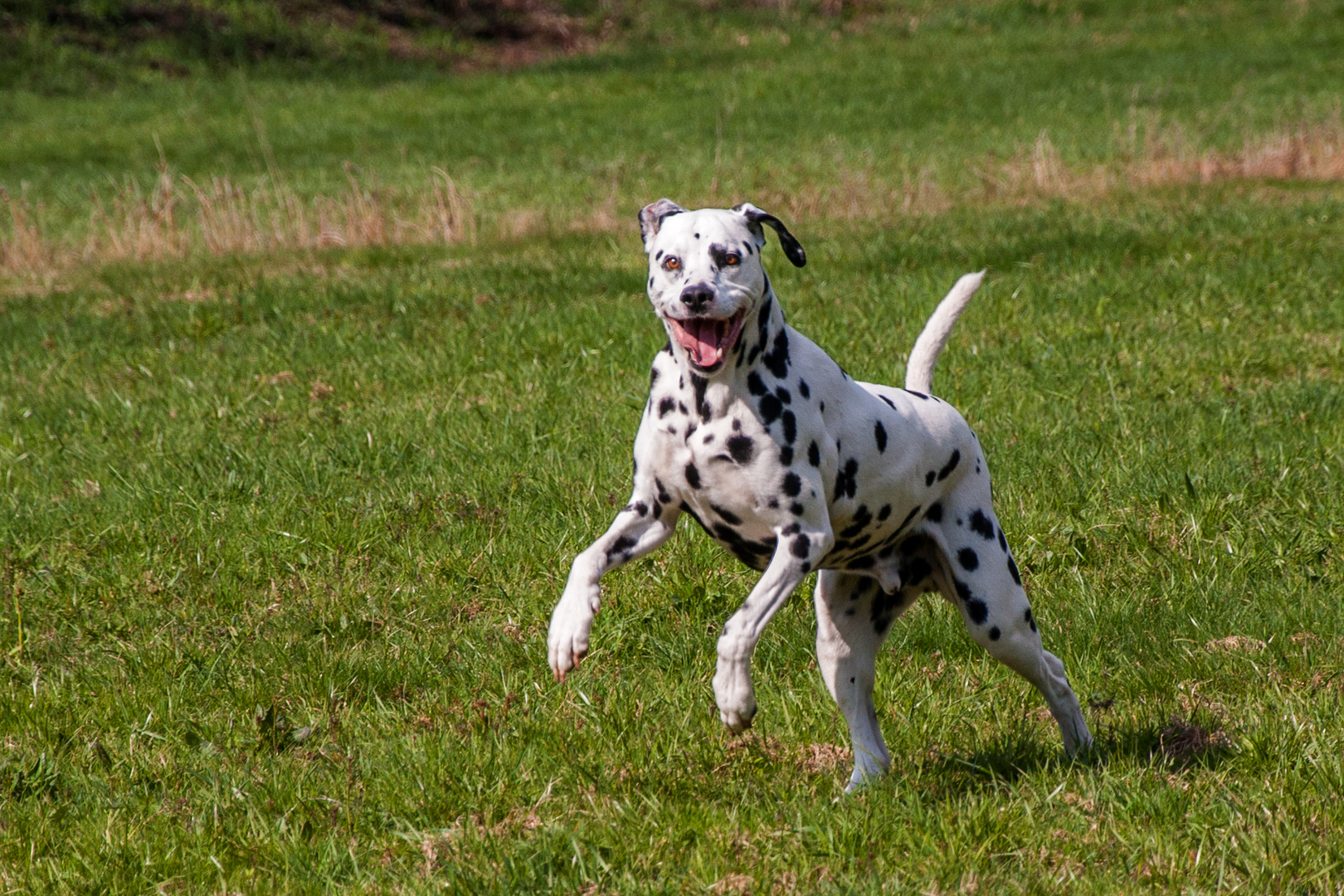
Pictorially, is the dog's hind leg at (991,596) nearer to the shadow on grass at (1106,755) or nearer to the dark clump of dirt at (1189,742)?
the shadow on grass at (1106,755)

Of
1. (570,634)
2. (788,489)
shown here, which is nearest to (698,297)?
(788,489)

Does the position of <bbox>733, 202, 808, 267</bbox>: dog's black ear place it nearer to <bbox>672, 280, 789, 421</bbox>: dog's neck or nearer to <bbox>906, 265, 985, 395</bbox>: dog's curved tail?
<bbox>672, 280, 789, 421</bbox>: dog's neck

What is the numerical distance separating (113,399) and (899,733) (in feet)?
21.0

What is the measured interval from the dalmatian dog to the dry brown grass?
1081cm

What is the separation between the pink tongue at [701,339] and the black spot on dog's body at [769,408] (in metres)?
0.22

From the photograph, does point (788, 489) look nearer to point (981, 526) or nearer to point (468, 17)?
point (981, 526)

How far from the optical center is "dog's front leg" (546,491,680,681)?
3.65 m

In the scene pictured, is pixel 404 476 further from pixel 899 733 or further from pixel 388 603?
pixel 899 733

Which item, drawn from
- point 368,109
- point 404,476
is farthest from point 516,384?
point 368,109

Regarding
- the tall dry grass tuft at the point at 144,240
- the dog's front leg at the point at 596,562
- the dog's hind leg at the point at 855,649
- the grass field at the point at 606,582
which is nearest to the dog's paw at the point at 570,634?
the dog's front leg at the point at 596,562

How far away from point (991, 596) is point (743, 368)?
3.60 ft

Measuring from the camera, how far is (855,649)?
4254 mm

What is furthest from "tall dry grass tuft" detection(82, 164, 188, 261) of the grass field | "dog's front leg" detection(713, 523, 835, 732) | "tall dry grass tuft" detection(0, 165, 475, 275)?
"dog's front leg" detection(713, 523, 835, 732)

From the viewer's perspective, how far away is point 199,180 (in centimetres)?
2230
